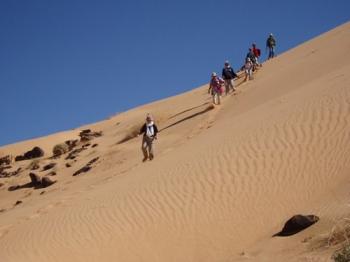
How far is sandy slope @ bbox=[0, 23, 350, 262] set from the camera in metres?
7.80

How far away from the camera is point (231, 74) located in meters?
20.9

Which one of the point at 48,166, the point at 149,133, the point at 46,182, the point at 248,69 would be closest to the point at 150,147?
the point at 149,133

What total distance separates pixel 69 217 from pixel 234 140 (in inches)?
168

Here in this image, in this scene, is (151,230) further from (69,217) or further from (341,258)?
(341,258)

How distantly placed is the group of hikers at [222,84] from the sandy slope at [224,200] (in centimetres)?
65

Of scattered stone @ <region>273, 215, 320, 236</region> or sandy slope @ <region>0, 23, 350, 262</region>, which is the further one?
sandy slope @ <region>0, 23, 350, 262</region>

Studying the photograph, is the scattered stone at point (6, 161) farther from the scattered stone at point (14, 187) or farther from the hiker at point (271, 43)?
the hiker at point (271, 43)

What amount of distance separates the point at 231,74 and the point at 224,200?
11960mm

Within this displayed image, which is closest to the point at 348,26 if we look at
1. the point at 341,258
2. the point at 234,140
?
the point at 234,140

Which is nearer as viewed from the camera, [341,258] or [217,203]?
[341,258]

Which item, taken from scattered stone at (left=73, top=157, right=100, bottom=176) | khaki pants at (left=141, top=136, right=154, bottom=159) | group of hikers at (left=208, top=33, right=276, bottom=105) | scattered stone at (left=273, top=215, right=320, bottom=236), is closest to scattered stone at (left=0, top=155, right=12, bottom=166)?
scattered stone at (left=73, top=157, right=100, bottom=176)

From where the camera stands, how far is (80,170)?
20.3m

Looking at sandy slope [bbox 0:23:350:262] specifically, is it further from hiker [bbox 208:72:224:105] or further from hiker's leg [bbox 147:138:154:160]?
hiker [bbox 208:72:224:105]

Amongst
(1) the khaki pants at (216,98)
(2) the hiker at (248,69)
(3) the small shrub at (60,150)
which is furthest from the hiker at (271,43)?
(3) the small shrub at (60,150)
